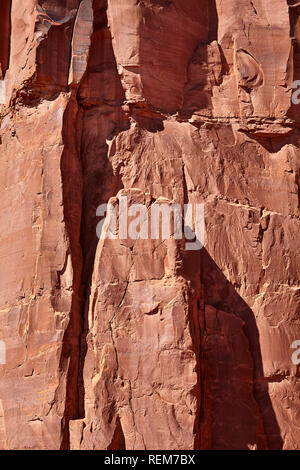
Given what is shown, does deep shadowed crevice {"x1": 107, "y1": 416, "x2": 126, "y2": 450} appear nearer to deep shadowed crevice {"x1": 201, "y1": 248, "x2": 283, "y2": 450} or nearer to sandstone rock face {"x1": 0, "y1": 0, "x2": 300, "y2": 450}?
sandstone rock face {"x1": 0, "y1": 0, "x2": 300, "y2": 450}

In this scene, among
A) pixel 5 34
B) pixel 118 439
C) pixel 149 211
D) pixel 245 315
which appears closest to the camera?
pixel 118 439

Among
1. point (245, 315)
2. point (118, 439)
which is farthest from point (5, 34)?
point (118, 439)

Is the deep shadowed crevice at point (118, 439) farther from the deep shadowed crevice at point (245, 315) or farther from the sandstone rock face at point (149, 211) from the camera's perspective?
the deep shadowed crevice at point (245, 315)

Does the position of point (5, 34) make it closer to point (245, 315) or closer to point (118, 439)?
point (245, 315)

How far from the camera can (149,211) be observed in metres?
→ 11.6

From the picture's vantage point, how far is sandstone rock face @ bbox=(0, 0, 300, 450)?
1105cm

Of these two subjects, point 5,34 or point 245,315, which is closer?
point 245,315

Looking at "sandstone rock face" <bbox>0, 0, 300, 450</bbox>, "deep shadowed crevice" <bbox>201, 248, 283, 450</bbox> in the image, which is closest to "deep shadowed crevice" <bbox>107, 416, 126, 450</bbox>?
"sandstone rock face" <bbox>0, 0, 300, 450</bbox>

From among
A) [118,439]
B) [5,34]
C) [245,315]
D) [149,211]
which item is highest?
[5,34]

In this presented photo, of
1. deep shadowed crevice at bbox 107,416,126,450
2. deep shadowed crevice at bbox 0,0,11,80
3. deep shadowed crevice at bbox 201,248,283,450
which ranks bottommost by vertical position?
deep shadowed crevice at bbox 107,416,126,450

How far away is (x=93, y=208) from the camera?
1195 centimetres

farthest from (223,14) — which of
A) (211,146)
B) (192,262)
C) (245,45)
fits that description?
(192,262)

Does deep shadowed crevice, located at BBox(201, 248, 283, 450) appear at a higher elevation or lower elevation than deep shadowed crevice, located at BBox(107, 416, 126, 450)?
higher

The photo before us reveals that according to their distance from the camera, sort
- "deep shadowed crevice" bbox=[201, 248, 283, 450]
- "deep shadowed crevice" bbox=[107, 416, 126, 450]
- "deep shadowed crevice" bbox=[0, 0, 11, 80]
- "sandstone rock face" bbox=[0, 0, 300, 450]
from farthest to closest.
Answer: "deep shadowed crevice" bbox=[0, 0, 11, 80] → "deep shadowed crevice" bbox=[201, 248, 283, 450] → "sandstone rock face" bbox=[0, 0, 300, 450] → "deep shadowed crevice" bbox=[107, 416, 126, 450]
